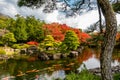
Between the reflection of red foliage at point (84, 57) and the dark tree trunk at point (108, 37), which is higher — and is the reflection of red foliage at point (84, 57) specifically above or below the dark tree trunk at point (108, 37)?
below

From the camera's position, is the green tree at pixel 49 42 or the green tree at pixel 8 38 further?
the green tree at pixel 8 38

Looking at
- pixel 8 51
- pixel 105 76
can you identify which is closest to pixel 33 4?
pixel 105 76

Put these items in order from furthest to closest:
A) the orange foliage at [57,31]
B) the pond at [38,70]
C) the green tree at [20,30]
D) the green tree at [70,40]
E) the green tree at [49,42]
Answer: the orange foliage at [57,31] → the green tree at [20,30] → the green tree at [49,42] → the green tree at [70,40] → the pond at [38,70]

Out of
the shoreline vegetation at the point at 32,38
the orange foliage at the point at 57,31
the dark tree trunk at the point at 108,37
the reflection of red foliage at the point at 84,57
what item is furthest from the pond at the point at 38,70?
the orange foliage at the point at 57,31

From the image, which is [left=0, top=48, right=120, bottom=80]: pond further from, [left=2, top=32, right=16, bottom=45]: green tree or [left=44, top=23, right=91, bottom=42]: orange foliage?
[left=44, top=23, right=91, bottom=42]: orange foliage

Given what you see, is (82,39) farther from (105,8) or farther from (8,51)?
(105,8)

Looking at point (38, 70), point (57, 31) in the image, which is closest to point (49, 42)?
point (57, 31)

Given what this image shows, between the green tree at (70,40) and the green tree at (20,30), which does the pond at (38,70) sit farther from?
the green tree at (20,30)

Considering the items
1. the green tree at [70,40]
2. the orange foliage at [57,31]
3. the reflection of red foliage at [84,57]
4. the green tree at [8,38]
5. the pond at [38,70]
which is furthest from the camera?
the orange foliage at [57,31]

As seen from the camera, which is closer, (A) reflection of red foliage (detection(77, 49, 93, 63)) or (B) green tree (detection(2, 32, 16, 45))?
(A) reflection of red foliage (detection(77, 49, 93, 63))

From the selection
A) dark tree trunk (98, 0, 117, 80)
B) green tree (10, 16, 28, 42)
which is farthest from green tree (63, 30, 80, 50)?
dark tree trunk (98, 0, 117, 80)

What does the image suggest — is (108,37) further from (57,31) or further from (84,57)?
(57,31)

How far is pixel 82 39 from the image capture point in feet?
177

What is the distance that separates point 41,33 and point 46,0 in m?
39.9
